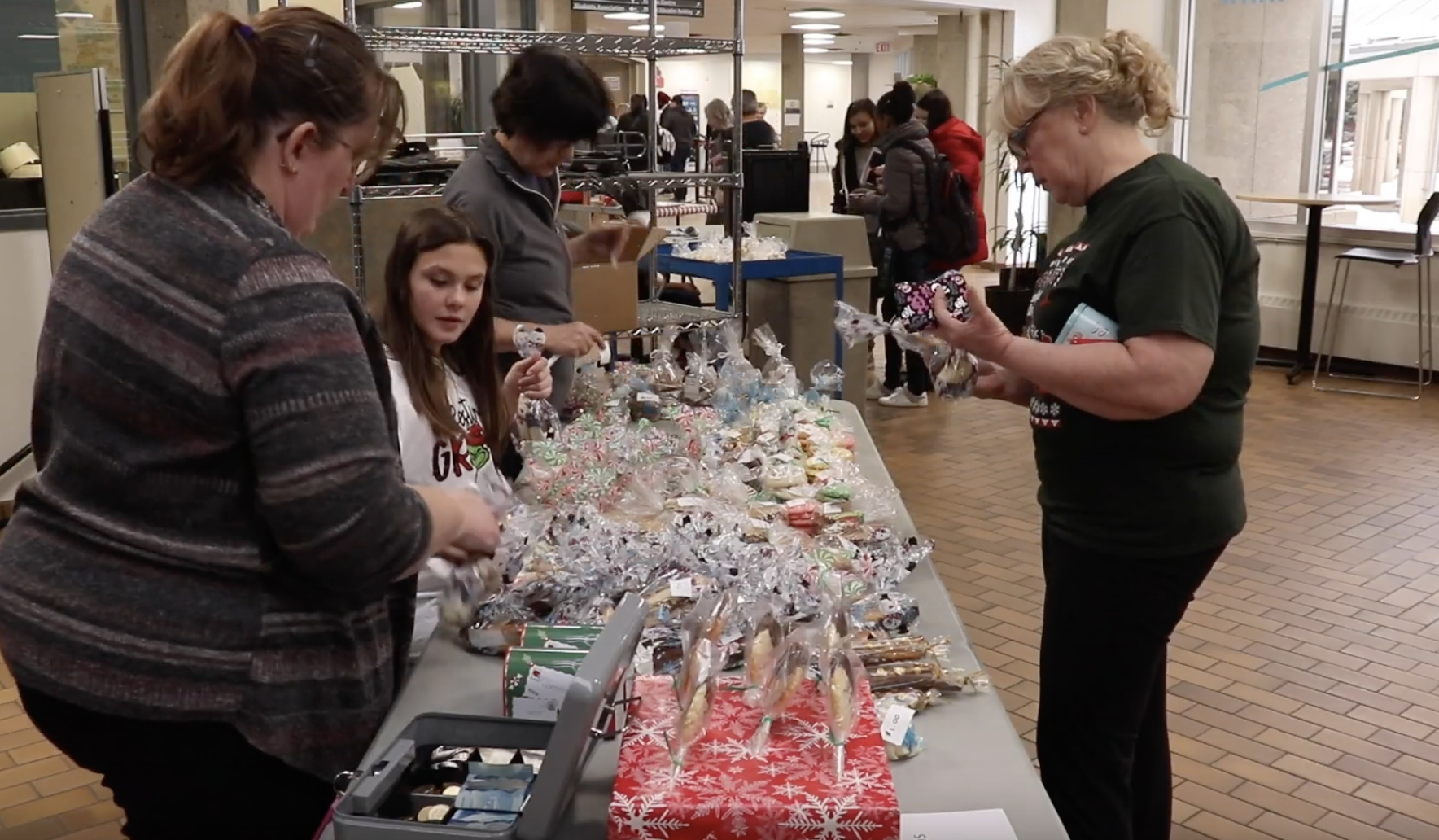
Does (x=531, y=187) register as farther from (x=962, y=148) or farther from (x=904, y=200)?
(x=962, y=148)

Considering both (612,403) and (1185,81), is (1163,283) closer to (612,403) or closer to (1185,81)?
(612,403)

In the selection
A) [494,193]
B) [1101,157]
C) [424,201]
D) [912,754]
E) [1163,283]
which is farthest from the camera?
[424,201]

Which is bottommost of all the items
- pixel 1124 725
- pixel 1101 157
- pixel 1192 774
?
pixel 1192 774

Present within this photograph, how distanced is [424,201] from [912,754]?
2.80 metres

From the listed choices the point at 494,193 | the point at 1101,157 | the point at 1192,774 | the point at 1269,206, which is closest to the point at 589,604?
the point at 1101,157

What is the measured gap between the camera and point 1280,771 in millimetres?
3096

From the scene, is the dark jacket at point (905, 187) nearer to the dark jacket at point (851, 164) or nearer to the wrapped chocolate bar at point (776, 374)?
the dark jacket at point (851, 164)

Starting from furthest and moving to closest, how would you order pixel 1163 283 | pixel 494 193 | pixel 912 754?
1. pixel 494 193
2. pixel 1163 283
3. pixel 912 754

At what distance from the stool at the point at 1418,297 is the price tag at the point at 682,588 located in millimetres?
6677

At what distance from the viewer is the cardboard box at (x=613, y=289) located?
3.71 meters

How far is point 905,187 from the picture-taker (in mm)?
6855

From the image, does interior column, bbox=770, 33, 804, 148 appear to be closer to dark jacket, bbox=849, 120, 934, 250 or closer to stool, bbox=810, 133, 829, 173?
stool, bbox=810, 133, 829, 173

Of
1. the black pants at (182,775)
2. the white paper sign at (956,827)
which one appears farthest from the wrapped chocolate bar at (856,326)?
the black pants at (182,775)

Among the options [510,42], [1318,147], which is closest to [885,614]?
[510,42]
